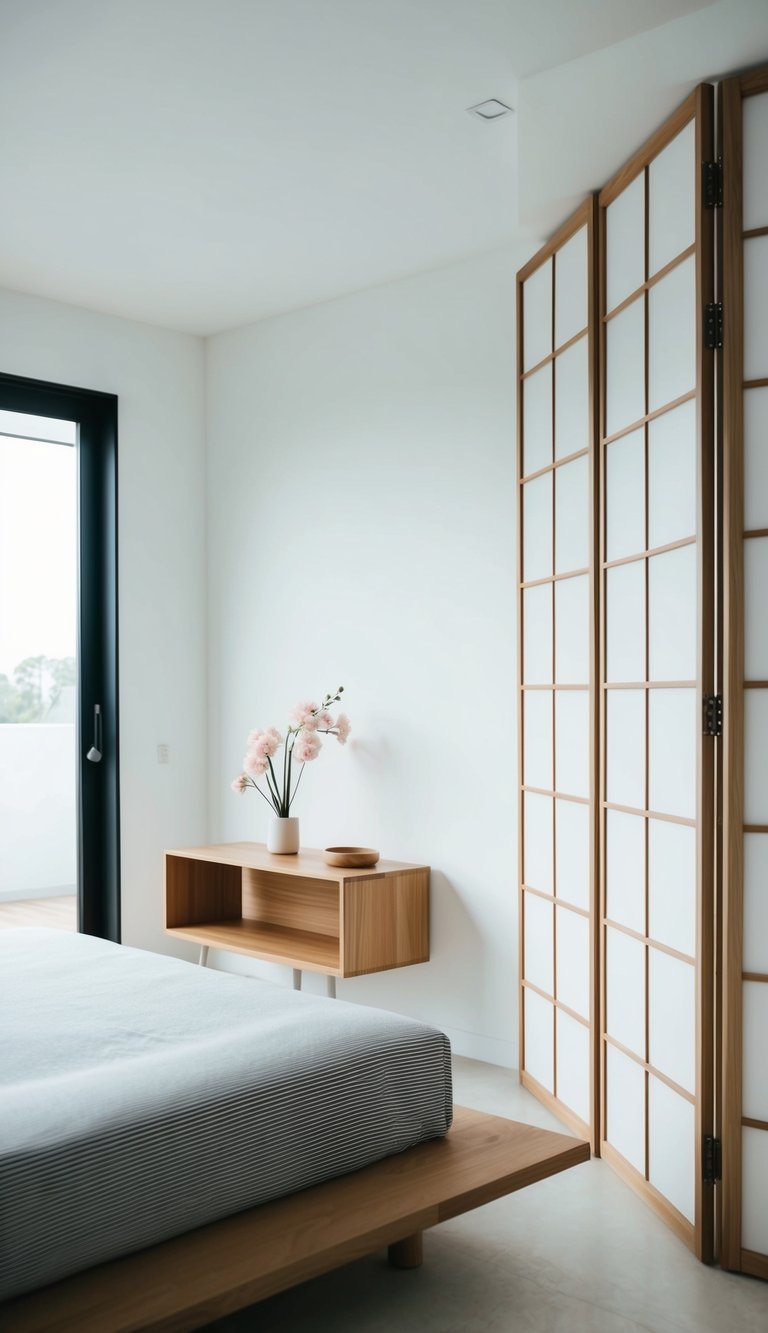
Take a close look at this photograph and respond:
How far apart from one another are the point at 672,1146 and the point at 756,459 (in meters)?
1.53

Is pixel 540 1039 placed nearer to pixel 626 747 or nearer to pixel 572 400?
pixel 626 747

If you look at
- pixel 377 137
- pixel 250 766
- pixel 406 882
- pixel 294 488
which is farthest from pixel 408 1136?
pixel 294 488

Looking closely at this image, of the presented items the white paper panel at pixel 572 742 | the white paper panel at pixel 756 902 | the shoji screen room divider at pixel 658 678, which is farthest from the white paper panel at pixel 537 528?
the white paper panel at pixel 756 902

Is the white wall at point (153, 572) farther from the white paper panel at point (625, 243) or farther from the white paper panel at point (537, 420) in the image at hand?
the white paper panel at point (625, 243)

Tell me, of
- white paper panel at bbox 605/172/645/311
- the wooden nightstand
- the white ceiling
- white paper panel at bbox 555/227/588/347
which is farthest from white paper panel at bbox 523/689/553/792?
the white ceiling

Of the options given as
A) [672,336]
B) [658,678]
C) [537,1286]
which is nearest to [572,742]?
[658,678]

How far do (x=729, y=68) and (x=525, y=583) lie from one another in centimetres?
152

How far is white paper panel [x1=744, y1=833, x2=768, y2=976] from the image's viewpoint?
2328 millimetres

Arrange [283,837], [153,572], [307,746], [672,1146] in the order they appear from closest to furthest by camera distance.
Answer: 1. [672,1146]
2. [307,746]
3. [283,837]
4. [153,572]

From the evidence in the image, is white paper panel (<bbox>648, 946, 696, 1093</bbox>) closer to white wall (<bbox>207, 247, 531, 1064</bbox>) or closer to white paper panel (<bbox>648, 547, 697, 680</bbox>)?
white paper panel (<bbox>648, 547, 697, 680</bbox>)

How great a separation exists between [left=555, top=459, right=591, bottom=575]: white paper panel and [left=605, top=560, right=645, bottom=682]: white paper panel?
18cm

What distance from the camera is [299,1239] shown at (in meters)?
1.92

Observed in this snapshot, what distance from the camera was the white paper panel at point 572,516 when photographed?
311 centimetres

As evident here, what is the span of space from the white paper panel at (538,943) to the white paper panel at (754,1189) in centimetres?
100
